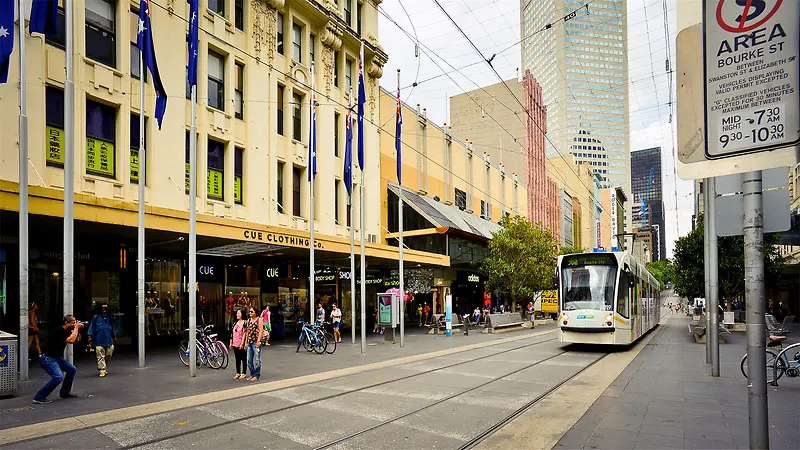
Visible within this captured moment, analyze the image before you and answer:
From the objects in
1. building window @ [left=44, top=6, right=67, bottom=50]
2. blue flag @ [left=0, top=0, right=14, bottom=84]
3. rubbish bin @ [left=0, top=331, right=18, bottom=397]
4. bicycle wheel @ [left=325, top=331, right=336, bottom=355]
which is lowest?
bicycle wheel @ [left=325, top=331, right=336, bottom=355]

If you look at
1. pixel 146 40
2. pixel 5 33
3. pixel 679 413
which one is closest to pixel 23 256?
pixel 5 33

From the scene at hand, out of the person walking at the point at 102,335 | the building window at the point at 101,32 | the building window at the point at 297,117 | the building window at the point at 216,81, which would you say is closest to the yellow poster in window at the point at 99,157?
the building window at the point at 101,32

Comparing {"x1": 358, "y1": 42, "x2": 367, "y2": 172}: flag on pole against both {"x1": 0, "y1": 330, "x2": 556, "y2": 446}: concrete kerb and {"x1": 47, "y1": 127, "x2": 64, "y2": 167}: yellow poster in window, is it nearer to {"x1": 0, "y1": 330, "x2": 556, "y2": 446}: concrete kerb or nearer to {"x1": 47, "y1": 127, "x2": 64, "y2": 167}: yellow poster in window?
{"x1": 0, "y1": 330, "x2": 556, "y2": 446}: concrete kerb

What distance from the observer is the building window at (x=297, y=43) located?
90.0 feet

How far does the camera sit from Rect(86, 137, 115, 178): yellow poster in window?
1783 centimetres

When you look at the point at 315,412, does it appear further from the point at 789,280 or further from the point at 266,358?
the point at 789,280

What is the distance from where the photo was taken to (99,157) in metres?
18.2

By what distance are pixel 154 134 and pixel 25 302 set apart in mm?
9488

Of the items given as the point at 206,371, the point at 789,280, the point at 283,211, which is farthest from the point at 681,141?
the point at 789,280

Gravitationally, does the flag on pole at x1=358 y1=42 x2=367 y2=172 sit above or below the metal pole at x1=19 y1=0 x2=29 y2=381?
above

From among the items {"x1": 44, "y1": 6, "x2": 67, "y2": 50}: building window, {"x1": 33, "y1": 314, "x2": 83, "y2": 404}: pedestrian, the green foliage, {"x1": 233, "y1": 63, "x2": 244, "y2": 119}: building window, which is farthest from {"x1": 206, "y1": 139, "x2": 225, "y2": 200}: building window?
the green foliage

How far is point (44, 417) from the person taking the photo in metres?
8.95

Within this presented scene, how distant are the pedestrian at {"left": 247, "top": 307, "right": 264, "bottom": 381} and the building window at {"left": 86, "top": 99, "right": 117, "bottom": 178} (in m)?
8.69

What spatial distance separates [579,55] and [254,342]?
114ft
